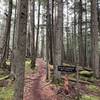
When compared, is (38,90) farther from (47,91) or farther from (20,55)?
(20,55)

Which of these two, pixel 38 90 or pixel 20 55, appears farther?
pixel 38 90

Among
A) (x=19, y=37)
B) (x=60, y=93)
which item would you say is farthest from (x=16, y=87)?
(x=60, y=93)

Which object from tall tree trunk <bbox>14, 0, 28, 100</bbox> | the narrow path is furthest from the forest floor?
tall tree trunk <bbox>14, 0, 28, 100</bbox>

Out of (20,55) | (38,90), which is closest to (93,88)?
(38,90)

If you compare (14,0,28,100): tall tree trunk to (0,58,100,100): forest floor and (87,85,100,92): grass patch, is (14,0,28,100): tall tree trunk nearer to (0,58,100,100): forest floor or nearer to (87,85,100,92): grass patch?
(0,58,100,100): forest floor

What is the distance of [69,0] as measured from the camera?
3281cm

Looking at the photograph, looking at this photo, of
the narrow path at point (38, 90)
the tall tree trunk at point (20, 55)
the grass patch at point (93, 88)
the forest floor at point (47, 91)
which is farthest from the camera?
the grass patch at point (93, 88)

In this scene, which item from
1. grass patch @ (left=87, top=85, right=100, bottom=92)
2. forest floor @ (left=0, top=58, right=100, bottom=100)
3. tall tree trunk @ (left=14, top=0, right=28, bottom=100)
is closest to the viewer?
tall tree trunk @ (left=14, top=0, right=28, bottom=100)

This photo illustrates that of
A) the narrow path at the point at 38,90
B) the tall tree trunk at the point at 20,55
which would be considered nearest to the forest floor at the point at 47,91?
the narrow path at the point at 38,90

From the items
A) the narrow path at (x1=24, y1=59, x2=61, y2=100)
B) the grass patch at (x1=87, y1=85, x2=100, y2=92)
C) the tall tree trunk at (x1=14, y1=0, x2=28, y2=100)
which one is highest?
the tall tree trunk at (x1=14, y1=0, x2=28, y2=100)

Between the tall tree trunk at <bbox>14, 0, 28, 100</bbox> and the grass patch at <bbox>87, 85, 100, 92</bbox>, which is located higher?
the tall tree trunk at <bbox>14, 0, 28, 100</bbox>

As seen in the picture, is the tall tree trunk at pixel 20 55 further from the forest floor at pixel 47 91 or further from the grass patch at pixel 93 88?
the grass patch at pixel 93 88

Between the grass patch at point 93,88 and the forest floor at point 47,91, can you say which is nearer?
the forest floor at point 47,91

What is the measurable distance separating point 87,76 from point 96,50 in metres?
2.25
